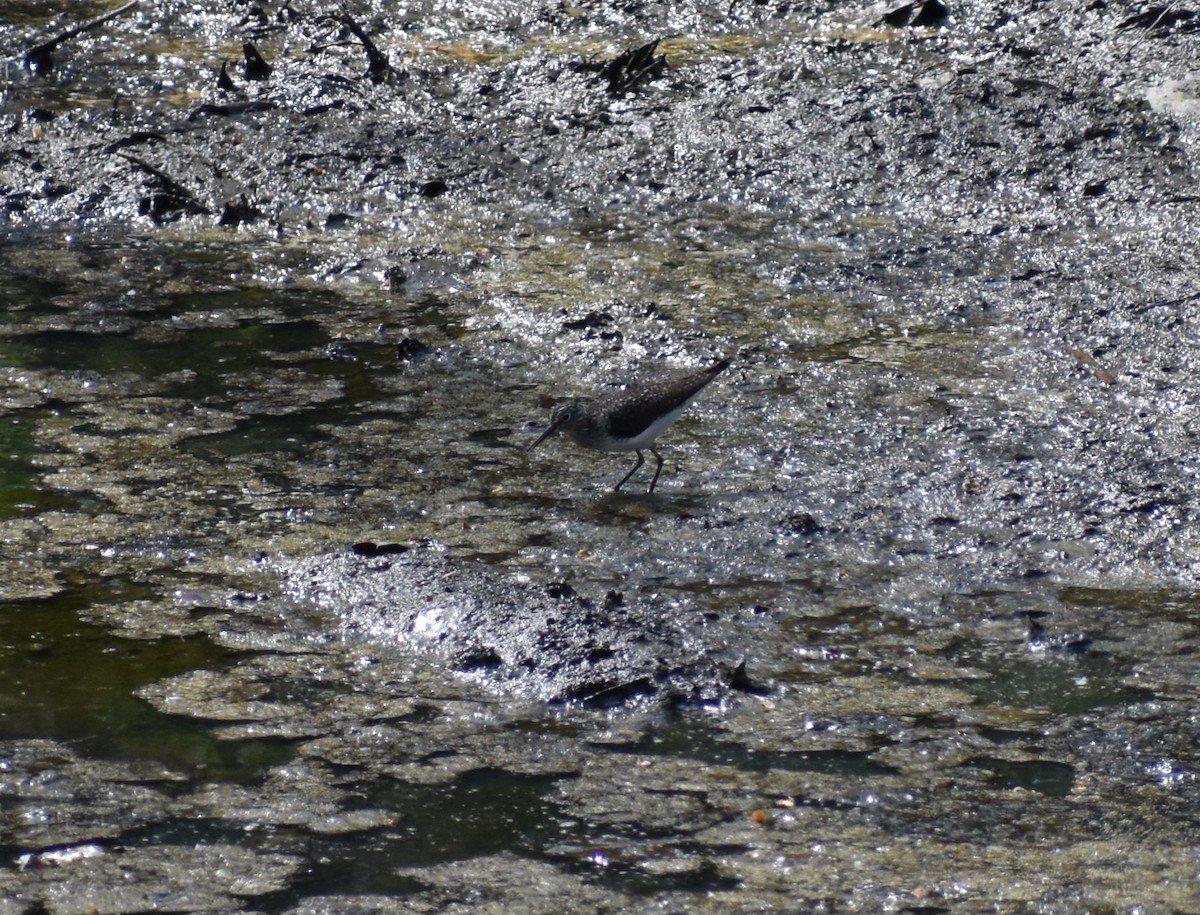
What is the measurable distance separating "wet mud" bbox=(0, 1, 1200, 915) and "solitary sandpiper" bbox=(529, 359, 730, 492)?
0.66ft

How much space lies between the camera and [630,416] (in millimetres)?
5656

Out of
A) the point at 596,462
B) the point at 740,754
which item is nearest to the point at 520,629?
the point at 740,754

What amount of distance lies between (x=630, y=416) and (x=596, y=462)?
562mm

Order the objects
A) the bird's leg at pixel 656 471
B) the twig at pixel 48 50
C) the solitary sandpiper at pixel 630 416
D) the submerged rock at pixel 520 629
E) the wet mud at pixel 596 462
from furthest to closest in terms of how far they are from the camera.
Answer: the twig at pixel 48 50 < the bird's leg at pixel 656 471 < the solitary sandpiper at pixel 630 416 < the submerged rock at pixel 520 629 < the wet mud at pixel 596 462

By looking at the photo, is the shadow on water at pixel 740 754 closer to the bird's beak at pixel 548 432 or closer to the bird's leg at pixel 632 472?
the bird's leg at pixel 632 472

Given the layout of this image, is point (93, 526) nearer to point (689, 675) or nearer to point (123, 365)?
point (123, 365)

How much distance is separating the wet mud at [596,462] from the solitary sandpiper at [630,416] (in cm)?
20

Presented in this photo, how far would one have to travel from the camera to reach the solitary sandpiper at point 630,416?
18.6ft

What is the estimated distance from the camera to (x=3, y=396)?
6.48 m

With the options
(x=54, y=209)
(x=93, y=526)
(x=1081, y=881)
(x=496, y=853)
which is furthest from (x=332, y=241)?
(x=1081, y=881)

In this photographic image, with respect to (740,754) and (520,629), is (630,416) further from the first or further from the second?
(740,754)

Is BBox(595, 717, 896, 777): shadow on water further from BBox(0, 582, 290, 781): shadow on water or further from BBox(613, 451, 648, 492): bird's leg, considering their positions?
BBox(613, 451, 648, 492): bird's leg

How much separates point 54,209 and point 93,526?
3800 millimetres

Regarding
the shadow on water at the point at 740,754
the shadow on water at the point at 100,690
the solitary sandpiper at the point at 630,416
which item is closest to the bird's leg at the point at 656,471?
the solitary sandpiper at the point at 630,416
